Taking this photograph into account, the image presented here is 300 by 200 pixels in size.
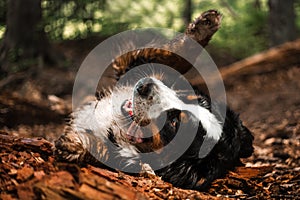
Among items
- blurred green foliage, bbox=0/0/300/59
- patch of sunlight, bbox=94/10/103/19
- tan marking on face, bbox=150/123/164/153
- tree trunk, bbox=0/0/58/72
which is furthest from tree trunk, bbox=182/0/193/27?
tan marking on face, bbox=150/123/164/153

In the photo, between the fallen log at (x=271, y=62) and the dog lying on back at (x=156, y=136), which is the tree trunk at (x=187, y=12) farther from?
the dog lying on back at (x=156, y=136)

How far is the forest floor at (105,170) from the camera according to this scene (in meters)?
2.32

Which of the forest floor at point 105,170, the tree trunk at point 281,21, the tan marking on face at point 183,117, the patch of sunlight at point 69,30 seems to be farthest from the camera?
the tree trunk at point 281,21

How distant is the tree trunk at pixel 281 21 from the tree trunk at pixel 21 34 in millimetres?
5350

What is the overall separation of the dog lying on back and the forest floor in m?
0.17

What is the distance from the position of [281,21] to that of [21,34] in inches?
239

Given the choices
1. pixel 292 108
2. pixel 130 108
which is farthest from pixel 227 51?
pixel 130 108

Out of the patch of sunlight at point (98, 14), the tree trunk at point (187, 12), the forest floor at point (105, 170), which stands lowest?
the forest floor at point (105, 170)

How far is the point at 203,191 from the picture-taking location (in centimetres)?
337

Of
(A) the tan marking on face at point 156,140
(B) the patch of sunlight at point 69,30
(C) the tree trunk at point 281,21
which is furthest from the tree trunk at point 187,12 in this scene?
(A) the tan marking on face at point 156,140

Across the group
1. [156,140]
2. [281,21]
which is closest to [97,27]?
[281,21]

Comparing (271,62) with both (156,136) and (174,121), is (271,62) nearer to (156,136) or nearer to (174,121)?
(174,121)

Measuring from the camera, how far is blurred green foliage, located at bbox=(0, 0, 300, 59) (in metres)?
8.62

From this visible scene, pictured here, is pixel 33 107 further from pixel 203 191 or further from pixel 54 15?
pixel 203 191
